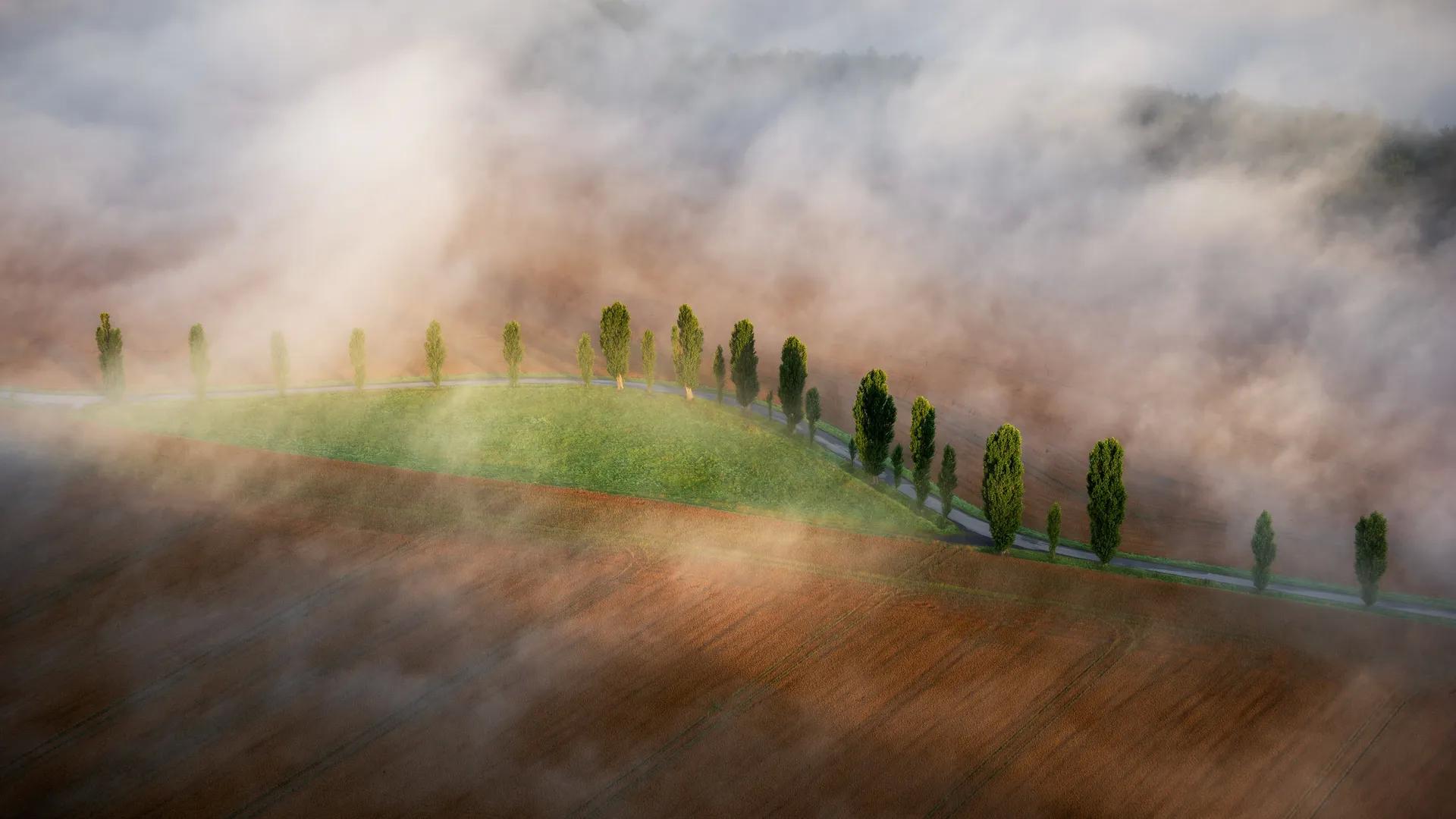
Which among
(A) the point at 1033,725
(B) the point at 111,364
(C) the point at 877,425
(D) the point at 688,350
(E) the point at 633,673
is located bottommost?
(A) the point at 1033,725

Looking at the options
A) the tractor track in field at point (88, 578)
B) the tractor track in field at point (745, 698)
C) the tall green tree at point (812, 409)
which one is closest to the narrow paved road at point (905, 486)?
the tall green tree at point (812, 409)

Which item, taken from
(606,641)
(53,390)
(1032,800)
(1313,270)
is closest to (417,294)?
(53,390)

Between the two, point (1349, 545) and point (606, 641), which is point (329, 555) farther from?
point (1349, 545)

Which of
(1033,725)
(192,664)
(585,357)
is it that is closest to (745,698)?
(1033,725)

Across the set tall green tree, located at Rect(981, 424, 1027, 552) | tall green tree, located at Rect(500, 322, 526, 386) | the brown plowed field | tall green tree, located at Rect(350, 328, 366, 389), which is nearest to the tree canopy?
tall green tree, located at Rect(500, 322, 526, 386)

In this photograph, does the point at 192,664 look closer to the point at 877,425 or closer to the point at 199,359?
the point at 199,359

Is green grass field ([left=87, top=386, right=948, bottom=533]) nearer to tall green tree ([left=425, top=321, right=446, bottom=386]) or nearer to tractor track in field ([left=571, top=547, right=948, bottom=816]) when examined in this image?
tall green tree ([left=425, top=321, right=446, bottom=386])

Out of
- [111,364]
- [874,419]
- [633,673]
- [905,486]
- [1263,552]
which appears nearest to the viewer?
[633,673]
